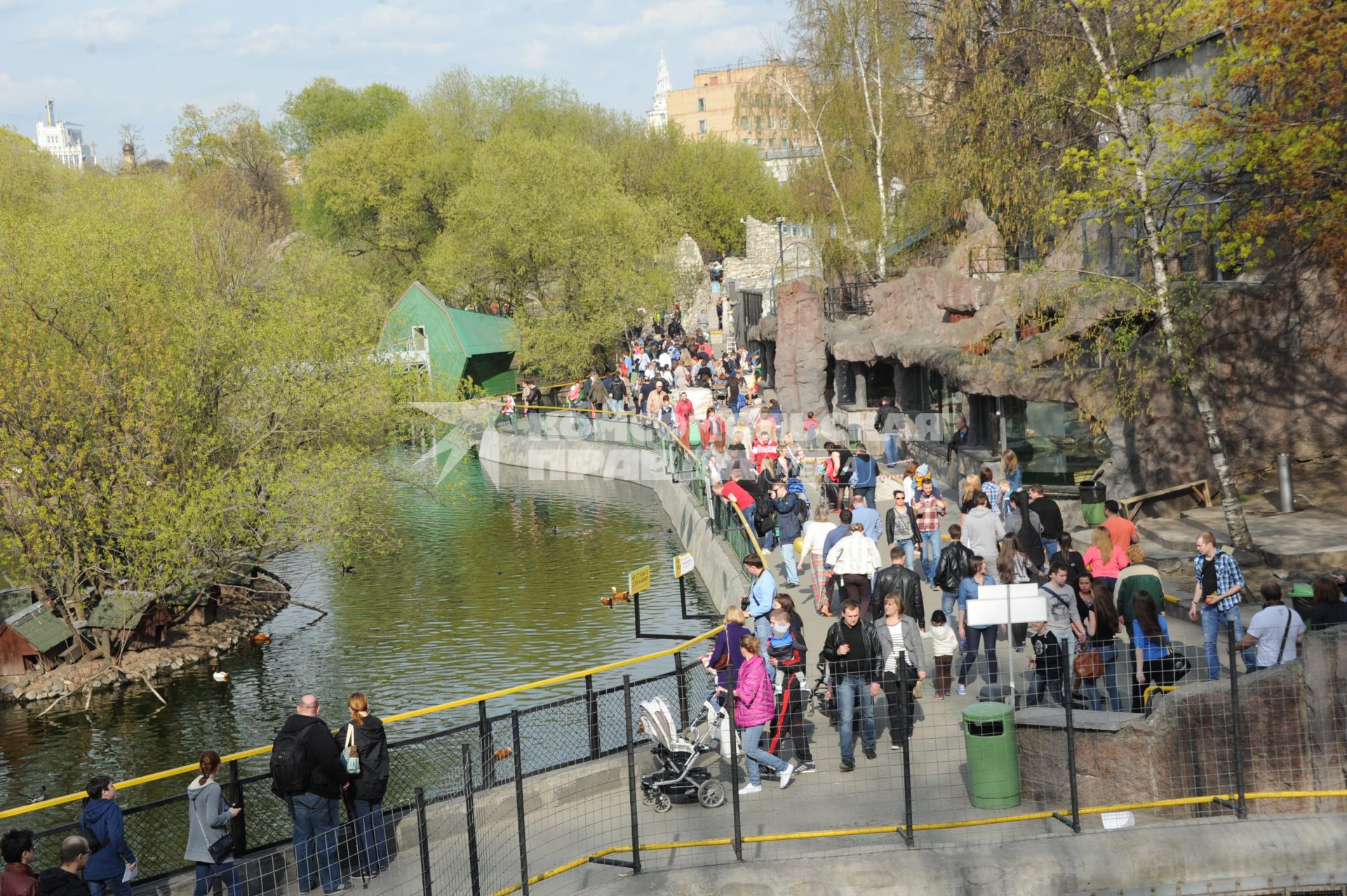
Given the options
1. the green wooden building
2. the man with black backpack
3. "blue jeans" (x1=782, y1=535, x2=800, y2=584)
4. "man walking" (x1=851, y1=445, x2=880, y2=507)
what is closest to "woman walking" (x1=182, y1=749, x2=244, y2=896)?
the man with black backpack

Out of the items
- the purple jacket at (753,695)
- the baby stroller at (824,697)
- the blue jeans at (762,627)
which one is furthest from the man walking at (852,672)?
the blue jeans at (762,627)

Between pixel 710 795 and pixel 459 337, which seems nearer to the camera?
pixel 710 795

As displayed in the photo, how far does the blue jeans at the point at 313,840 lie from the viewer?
1043 centimetres

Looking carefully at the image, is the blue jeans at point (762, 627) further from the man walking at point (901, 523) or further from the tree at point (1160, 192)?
the tree at point (1160, 192)

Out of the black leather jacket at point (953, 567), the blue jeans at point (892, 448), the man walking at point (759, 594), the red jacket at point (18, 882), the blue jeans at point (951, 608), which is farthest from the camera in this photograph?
the blue jeans at point (892, 448)

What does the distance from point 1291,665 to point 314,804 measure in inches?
317

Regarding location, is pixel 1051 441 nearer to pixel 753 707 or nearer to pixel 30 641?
pixel 753 707

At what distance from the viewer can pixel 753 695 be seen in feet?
37.7

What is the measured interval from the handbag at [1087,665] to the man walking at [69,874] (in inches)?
325

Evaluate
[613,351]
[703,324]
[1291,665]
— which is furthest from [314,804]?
Result: [703,324]

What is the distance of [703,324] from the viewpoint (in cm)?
6650

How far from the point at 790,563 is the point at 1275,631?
29.7 ft

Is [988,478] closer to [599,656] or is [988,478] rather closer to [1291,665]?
[599,656]

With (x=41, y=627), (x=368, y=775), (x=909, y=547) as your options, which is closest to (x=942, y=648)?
(x=368, y=775)
